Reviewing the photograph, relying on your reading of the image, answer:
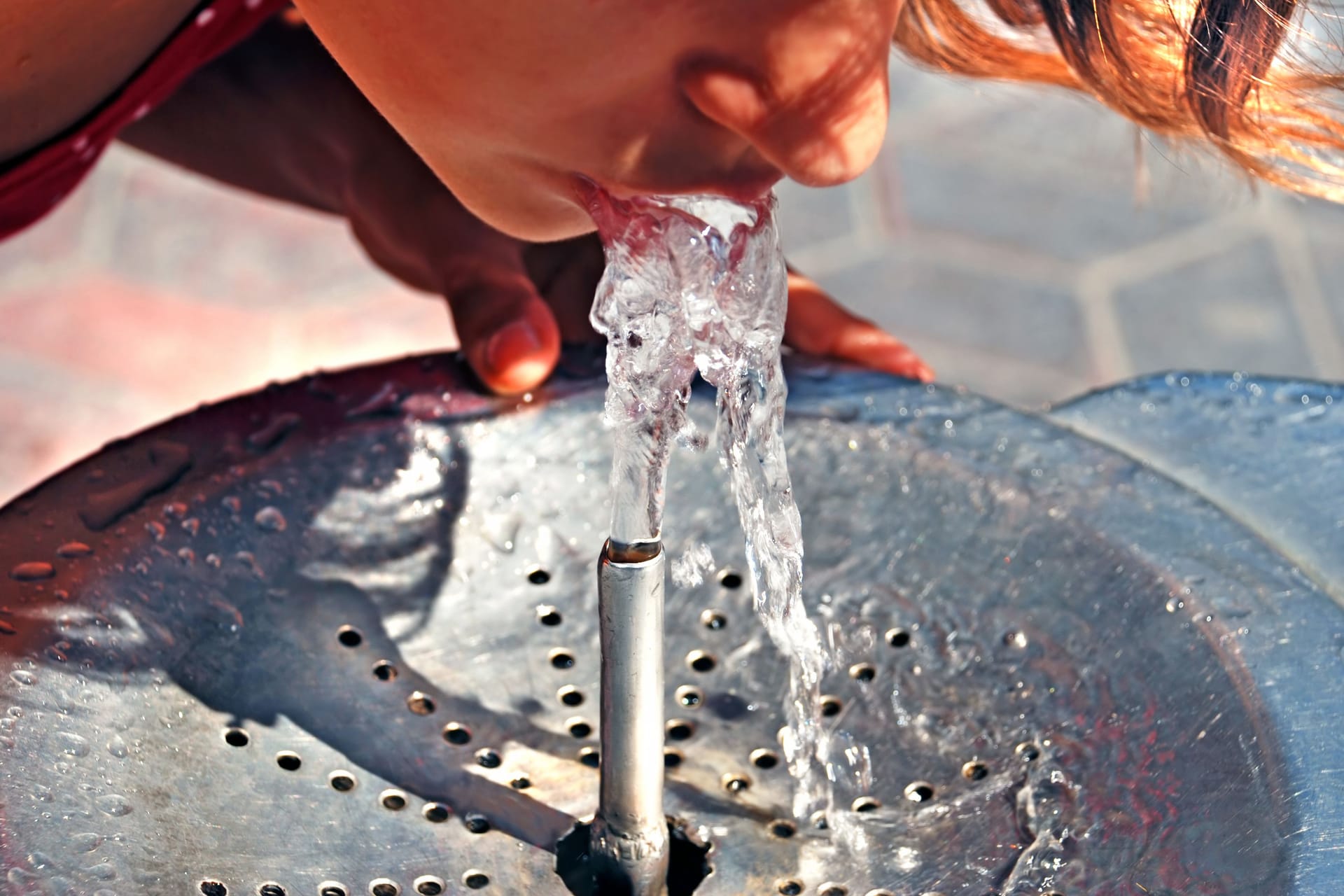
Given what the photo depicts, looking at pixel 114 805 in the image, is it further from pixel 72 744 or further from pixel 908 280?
pixel 908 280

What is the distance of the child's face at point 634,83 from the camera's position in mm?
437

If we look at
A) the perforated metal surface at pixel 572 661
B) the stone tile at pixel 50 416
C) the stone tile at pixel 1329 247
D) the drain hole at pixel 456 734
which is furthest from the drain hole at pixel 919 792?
the stone tile at pixel 1329 247

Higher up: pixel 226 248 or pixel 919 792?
pixel 226 248

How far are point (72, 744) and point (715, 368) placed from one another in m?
0.25

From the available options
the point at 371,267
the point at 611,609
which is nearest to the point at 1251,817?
the point at 611,609

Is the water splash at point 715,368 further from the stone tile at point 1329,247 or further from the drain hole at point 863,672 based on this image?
the stone tile at point 1329,247

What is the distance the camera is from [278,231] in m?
1.86

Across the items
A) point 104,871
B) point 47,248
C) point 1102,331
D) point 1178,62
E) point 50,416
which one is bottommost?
point 104,871

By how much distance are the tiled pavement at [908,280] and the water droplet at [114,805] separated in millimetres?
990

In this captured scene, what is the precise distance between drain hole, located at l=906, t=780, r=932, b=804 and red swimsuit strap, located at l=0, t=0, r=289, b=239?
0.49m

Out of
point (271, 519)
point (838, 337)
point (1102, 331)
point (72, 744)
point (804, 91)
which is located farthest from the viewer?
point (1102, 331)

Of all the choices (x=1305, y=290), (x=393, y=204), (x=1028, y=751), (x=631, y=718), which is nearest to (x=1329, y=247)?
(x=1305, y=290)

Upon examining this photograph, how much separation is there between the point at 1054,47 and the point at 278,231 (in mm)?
1362

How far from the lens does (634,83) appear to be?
450 millimetres
